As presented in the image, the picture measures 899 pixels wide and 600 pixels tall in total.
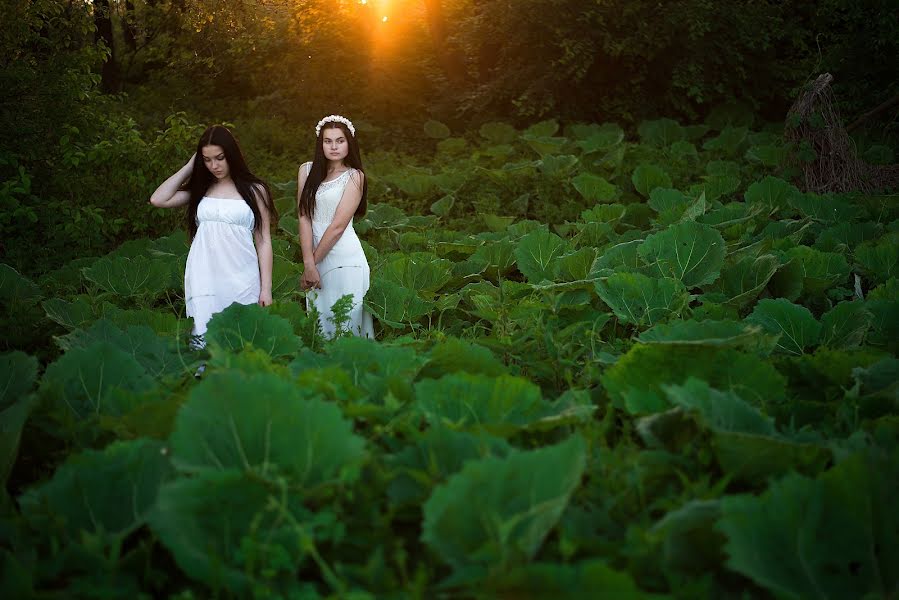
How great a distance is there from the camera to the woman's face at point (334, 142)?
4582 mm

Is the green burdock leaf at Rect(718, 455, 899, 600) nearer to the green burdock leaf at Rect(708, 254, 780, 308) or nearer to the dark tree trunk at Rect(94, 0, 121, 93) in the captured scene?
the green burdock leaf at Rect(708, 254, 780, 308)

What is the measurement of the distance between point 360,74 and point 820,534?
11.0 m

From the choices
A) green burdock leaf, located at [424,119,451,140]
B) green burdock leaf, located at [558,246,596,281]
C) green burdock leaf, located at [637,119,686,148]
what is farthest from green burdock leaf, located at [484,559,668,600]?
green burdock leaf, located at [424,119,451,140]

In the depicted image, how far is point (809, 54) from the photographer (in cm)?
1037

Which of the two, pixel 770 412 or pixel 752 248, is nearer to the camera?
pixel 770 412

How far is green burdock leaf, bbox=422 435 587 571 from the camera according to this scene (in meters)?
1.43

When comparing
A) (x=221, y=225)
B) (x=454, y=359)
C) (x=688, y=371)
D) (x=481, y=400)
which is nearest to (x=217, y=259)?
(x=221, y=225)

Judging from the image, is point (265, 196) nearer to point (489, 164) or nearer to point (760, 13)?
point (489, 164)

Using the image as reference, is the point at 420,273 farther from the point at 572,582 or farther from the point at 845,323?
the point at 572,582

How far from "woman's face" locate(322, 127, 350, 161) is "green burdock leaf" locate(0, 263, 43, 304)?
1674 millimetres

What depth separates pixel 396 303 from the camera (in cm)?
425

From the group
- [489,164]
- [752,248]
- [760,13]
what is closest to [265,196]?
[752,248]

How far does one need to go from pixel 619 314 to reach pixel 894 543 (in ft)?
6.24

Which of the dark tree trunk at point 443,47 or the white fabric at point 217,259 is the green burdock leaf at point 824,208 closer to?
A: the white fabric at point 217,259
